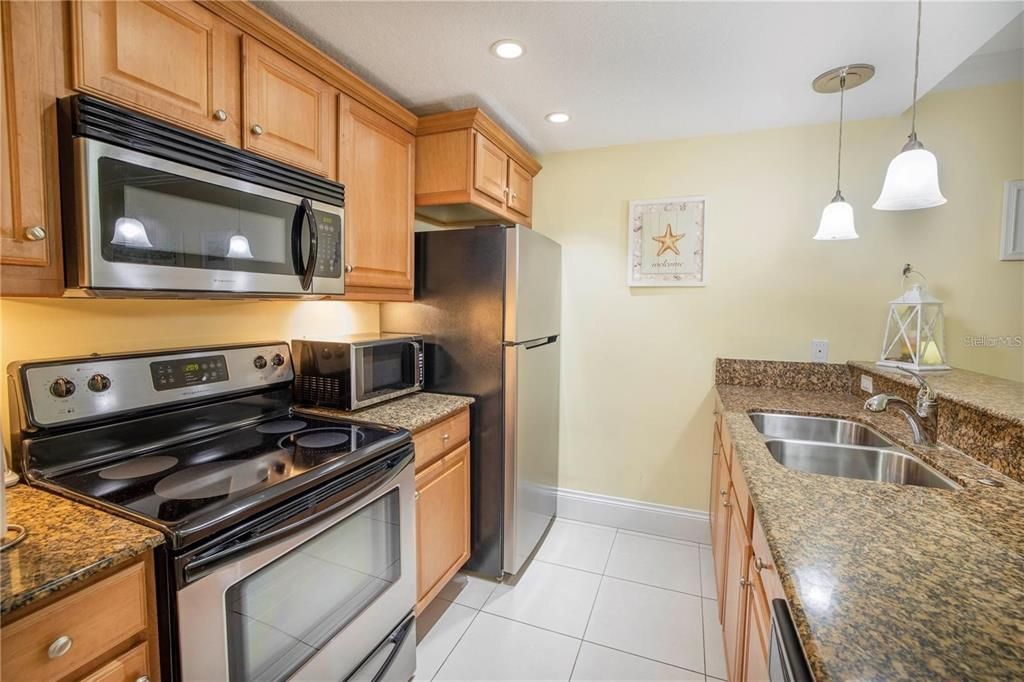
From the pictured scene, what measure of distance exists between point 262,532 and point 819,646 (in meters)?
1.08

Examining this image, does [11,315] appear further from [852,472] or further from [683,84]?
[852,472]

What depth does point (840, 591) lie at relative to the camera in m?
0.72

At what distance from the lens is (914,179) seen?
1432 mm

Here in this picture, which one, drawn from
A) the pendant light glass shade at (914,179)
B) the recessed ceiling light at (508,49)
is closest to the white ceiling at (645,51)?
the recessed ceiling light at (508,49)

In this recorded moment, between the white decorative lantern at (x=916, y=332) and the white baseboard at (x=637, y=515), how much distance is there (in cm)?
124

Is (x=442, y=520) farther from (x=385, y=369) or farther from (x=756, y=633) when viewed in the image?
(x=756, y=633)

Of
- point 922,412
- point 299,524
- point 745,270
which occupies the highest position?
point 745,270

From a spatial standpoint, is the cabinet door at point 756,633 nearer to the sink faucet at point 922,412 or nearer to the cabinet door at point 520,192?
the sink faucet at point 922,412

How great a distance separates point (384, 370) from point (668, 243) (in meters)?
1.68

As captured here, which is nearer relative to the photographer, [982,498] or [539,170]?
[982,498]

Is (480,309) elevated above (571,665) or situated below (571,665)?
above

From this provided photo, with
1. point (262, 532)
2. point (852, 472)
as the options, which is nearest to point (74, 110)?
point (262, 532)

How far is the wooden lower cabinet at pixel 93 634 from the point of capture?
2.33 ft

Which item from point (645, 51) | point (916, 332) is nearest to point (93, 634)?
point (645, 51)
